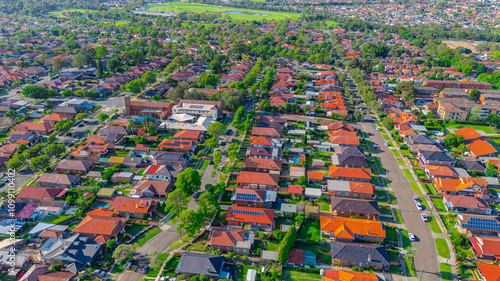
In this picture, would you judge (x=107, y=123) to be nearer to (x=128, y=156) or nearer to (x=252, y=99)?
(x=128, y=156)

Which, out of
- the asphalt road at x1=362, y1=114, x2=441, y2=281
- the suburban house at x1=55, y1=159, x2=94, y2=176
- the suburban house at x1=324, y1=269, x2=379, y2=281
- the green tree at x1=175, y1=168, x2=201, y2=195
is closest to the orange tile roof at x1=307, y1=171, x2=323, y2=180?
the asphalt road at x1=362, y1=114, x2=441, y2=281

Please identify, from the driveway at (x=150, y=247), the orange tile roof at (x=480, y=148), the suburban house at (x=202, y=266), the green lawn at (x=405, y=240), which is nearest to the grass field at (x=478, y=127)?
the orange tile roof at (x=480, y=148)

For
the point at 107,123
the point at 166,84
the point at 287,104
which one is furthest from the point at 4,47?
the point at 287,104

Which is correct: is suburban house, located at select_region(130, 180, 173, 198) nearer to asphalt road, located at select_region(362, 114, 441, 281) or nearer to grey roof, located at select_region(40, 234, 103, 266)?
grey roof, located at select_region(40, 234, 103, 266)

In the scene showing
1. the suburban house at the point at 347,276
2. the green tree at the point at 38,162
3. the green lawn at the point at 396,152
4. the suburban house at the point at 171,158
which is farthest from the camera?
the green lawn at the point at 396,152

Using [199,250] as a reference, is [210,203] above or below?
above

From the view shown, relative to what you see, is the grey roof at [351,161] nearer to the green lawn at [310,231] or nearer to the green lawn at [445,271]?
the green lawn at [310,231]

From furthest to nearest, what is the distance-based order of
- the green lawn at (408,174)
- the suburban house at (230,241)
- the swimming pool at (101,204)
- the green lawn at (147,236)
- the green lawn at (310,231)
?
the green lawn at (408,174)
the swimming pool at (101,204)
the green lawn at (310,231)
the green lawn at (147,236)
the suburban house at (230,241)
